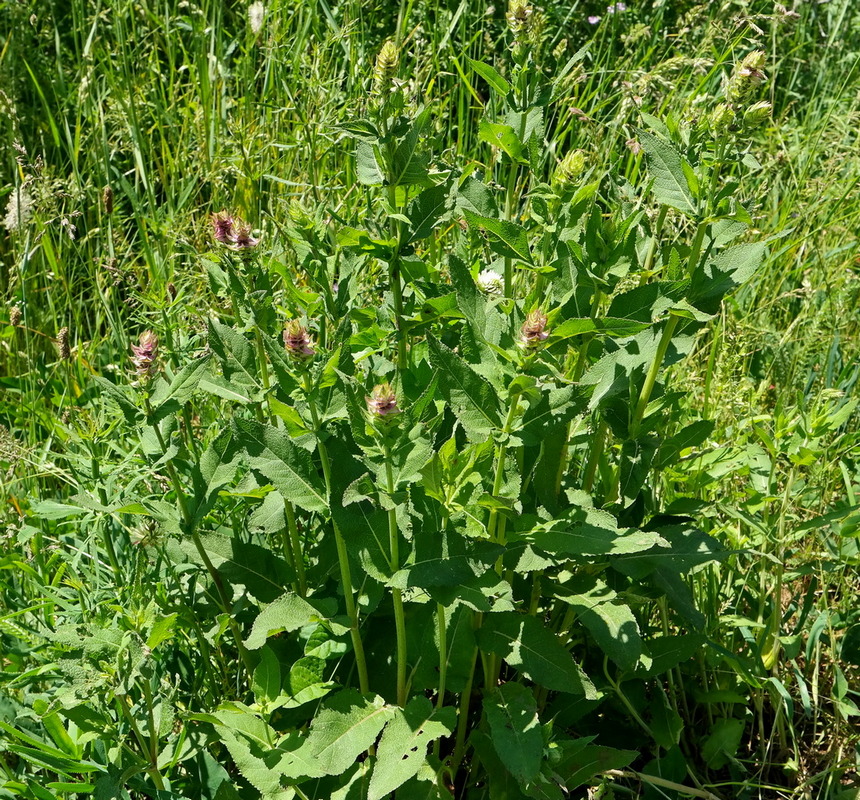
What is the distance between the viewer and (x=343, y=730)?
5.32 ft

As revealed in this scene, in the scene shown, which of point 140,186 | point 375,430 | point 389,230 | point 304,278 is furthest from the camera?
point 140,186

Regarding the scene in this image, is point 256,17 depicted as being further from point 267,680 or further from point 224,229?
point 267,680

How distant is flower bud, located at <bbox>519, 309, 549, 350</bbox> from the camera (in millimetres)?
1402

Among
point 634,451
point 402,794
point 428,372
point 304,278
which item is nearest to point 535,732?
point 402,794

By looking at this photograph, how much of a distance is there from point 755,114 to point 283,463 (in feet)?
3.34

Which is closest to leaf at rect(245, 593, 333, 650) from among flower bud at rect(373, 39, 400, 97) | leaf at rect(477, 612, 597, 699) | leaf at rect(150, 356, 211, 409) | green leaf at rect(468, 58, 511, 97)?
leaf at rect(477, 612, 597, 699)

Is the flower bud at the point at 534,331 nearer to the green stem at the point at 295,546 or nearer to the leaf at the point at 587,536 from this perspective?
the leaf at the point at 587,536

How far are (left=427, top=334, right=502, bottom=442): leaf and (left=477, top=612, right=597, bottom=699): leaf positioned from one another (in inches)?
16.2

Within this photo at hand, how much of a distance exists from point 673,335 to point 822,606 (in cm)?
89

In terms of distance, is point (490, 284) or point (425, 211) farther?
point (490, 284)

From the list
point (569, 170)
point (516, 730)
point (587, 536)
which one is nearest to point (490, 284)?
point (569, 170)

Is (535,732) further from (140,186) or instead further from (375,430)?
(140,186)

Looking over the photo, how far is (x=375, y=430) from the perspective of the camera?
1.40 metres

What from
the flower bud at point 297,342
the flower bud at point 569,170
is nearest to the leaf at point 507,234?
the flower bud at point 569,170
